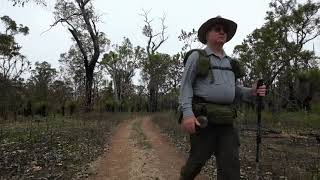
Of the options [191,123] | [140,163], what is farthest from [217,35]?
[140,163]

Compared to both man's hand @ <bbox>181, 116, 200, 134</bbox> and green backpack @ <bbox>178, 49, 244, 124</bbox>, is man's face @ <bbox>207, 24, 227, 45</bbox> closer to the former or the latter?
green backpack @ <bbox>178, 49, 244, 124</bbox>

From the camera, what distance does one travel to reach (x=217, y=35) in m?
4.81

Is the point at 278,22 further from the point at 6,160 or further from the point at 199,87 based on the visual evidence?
the point at 199,87

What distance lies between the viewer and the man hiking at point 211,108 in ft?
15.0

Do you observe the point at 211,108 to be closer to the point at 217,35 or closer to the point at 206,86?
the point at 206,86

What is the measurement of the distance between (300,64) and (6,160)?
3532 cm

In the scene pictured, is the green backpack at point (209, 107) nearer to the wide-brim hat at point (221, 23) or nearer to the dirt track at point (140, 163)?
the wide-brim hat at point (221, 23)

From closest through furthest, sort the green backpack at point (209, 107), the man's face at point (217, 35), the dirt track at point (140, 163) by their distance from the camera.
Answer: the green backpack at point (209, 107) < the man's face at point (217, 35) < the dirt track at point (140, 163)

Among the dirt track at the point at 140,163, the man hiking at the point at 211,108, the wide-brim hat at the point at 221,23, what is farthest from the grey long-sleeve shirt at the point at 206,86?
the dirt track at the point at 140,163

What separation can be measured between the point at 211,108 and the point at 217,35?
79cm

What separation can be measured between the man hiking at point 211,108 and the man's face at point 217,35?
0.03 feet

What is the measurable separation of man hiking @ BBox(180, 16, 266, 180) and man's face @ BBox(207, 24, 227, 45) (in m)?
0.01

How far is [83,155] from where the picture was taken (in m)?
11.0

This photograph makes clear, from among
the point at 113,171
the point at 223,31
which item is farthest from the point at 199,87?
the point at 113,171
